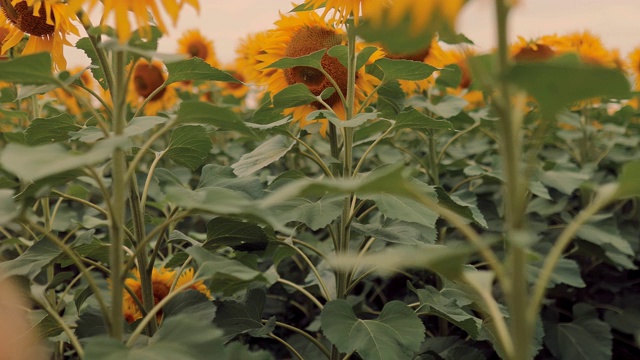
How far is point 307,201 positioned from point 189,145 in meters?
0.20

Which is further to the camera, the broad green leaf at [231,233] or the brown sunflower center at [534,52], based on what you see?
the brown sunflower center at [534,52]

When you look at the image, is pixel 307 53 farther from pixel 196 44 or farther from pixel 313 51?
pixel 196 44

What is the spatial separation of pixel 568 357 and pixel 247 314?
101 centimetres

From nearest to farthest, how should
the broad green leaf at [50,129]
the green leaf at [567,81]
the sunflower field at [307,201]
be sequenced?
1. the green leaf at [567,81]
2. the sunflower field at [307,201]
3. the broad green leaf at [50,129]

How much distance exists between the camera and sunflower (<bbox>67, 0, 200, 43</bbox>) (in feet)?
2.34

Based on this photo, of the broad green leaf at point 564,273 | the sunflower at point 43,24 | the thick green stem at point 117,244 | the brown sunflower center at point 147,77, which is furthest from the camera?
the brown sunflower center at point 147,77

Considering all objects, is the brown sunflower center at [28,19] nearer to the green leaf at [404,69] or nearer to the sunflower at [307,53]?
the sunflower at [307,53]

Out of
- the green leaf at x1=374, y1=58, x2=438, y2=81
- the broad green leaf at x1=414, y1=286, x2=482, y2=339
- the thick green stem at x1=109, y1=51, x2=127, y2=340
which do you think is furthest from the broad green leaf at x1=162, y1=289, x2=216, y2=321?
the green leaf at x1=374, y1=58, x2=438, y2=81

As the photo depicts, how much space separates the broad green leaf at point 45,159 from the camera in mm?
558

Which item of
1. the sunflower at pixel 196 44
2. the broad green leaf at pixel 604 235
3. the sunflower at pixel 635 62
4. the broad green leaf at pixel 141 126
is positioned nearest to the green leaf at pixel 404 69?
the broad green leaf at pixel 141 126

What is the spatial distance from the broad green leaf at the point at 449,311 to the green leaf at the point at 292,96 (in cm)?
38

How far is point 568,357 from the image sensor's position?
169cm

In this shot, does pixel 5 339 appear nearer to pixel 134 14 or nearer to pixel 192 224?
pixel 134 14

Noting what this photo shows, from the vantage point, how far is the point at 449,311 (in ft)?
3.50
